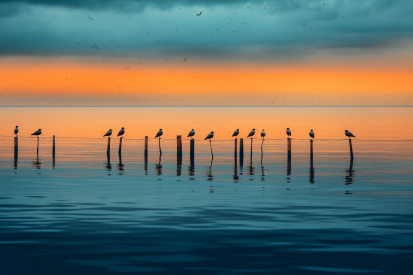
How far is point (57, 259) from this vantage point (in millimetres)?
13344

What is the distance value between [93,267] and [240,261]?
3254 mm

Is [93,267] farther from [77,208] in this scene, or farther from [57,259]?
[77,208]

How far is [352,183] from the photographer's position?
28875 millimetres

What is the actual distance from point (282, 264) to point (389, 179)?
62.5ft

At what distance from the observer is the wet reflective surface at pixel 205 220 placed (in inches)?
517

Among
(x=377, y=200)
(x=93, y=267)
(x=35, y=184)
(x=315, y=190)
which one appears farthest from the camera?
(x=35, y=184)

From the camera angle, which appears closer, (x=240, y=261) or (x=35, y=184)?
(x=240, y=261)

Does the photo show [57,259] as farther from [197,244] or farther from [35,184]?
[35,184]

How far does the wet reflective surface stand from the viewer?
13.1m

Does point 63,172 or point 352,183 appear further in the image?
point 63,172

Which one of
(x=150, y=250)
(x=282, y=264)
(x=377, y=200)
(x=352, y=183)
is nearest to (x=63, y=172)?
(x=352, y=183)

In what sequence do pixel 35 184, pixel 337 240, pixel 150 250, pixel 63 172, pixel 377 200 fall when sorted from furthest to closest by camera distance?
pixel 63 172, pixel 35 184, pixel 377 200, pixel 337 240, pixel 150 250

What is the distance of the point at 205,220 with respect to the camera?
18359 mm

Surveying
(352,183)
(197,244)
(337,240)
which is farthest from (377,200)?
(197,244)
